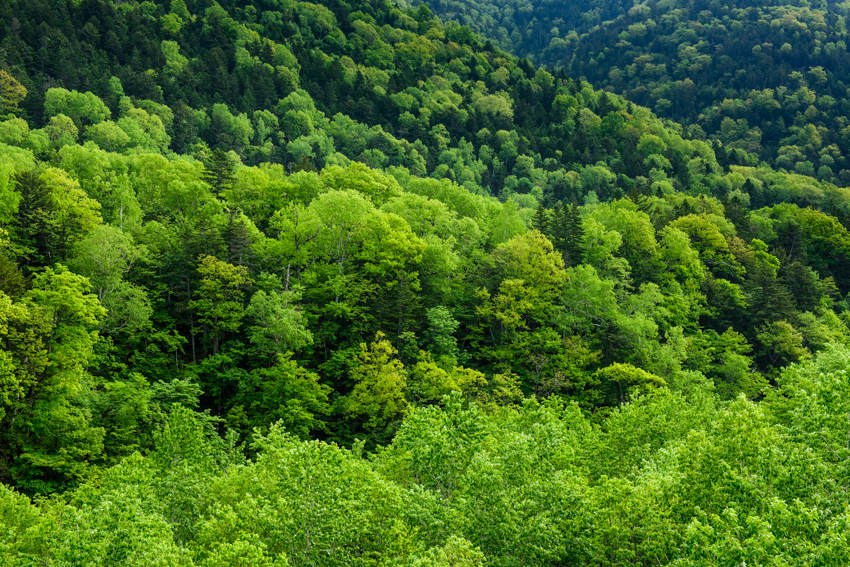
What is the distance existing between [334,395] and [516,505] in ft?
101

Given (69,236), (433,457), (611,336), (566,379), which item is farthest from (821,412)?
(69,236)

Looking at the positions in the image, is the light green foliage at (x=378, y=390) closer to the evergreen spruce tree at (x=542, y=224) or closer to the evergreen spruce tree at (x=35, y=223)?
the evergreen spruce tree at (x=35, y=223)

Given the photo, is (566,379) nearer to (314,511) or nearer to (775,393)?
(775,393)

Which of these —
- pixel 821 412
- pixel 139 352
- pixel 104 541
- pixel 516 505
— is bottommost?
pixel 139 352

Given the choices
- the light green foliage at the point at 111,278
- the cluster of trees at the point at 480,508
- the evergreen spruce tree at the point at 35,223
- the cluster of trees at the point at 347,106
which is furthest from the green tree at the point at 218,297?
the cluster of trees at the point at 347,106

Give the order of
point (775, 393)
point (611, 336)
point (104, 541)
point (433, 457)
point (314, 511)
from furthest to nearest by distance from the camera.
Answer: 1. point (611, 336)
2. point (775, 393)
3. point (433, 457)
4. point (314, 511)
5. point (104, 541)

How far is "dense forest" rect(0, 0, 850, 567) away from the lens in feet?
70.3

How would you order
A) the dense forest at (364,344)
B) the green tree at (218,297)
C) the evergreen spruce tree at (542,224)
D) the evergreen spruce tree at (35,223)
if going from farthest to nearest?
the evergreen spruce tree at (542,224)
the green tree at (218,297)
the evergreen spruce tree at (35,223)
the dense forest at (364,344)

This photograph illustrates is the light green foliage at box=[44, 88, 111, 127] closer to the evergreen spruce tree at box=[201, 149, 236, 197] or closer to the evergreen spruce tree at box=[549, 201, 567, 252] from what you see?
the evergreen spruce tree at box=[201, 149, 236, 197]

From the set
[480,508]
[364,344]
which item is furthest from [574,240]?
[480,508]

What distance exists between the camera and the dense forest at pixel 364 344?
70.3 ft

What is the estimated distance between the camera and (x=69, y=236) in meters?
50.4

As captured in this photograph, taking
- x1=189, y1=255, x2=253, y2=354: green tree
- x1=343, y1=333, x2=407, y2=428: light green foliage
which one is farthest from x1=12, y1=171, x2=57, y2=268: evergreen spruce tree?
x1=343, y1=333, x2=407, y2=428: light green foliage

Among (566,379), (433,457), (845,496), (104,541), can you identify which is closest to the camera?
(845,496)
